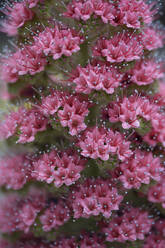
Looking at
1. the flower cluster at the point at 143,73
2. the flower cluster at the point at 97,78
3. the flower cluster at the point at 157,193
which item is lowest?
the flower cluster at the point at 157,193

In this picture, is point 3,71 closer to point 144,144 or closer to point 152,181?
point 144,144

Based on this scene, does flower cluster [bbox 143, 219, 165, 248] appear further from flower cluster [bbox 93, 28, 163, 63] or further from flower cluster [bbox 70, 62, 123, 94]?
flower cluster [bbox 93, 28, 163, 63]

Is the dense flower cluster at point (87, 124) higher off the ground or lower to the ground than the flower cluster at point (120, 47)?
lower

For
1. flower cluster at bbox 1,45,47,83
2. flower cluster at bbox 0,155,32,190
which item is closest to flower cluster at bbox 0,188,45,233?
flower cluster at bbox 0,155,32,190

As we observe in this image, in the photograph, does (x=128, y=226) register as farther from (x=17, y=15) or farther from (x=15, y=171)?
(x=17, y=15)

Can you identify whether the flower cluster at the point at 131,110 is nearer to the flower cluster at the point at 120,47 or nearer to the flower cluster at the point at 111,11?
the flower cluster at the point at 120,47

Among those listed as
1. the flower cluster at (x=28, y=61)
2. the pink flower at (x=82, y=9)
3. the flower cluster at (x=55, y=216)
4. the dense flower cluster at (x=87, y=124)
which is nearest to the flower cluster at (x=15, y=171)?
the dense flower cluster at (x=87, y=124)

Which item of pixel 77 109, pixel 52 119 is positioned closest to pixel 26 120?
pixel 52 119
